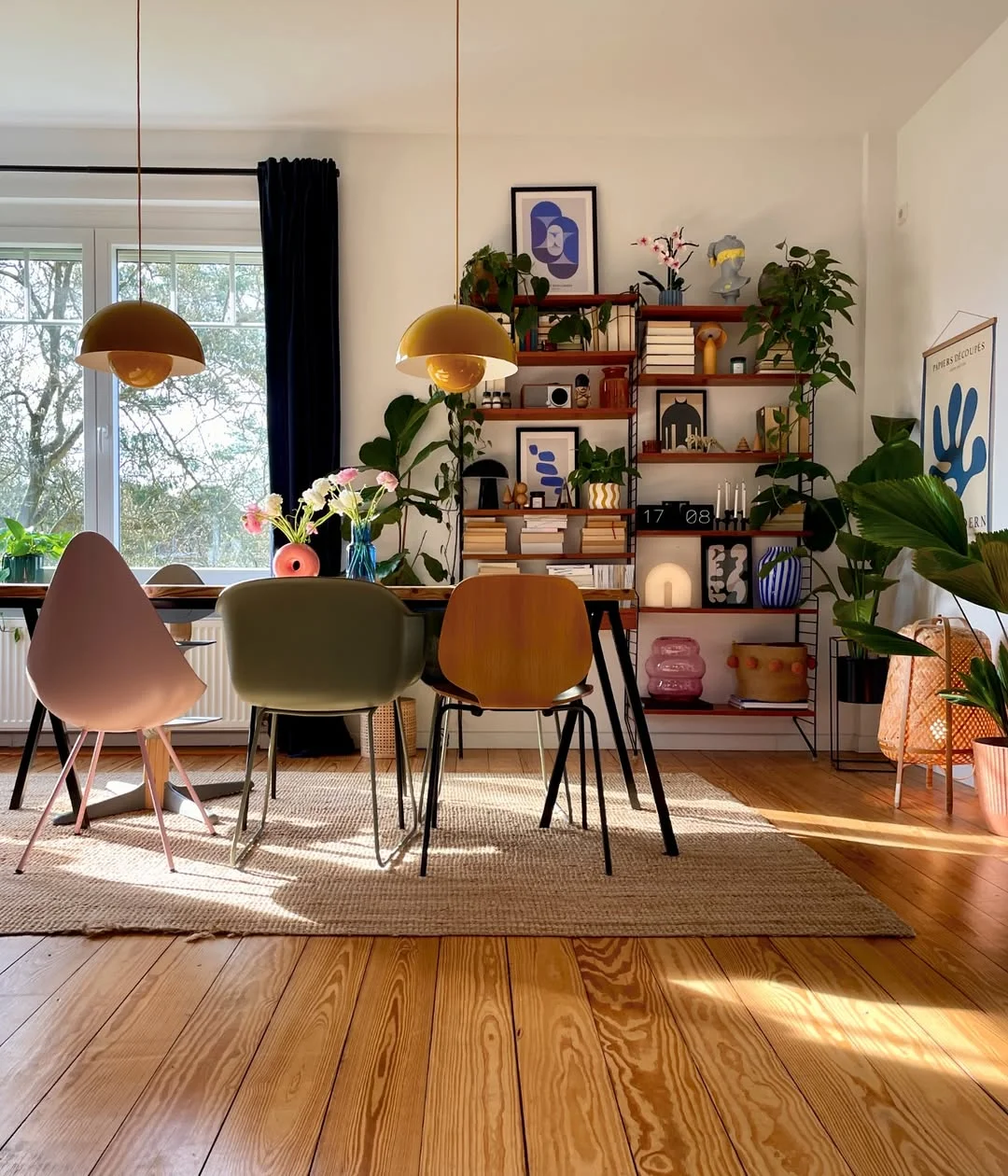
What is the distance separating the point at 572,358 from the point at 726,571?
128 centimetres

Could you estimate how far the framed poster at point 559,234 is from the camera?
4.86 m

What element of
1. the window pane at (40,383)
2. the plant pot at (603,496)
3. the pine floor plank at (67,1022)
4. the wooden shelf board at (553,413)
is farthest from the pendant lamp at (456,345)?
the window pane at (40,383)

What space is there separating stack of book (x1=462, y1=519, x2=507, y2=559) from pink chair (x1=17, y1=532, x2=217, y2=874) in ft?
7.10

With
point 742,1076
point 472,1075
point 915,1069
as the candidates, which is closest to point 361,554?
point 472,1075

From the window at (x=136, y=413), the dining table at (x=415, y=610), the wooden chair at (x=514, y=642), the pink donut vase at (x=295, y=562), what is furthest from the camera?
the window at (x=136, y=413)

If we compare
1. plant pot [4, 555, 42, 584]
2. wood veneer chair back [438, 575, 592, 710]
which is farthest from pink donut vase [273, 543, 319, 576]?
plant pot [4, 555, 42, 584]

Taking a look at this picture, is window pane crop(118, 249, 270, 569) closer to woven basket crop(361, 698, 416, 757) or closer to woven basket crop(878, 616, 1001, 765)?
woven basket crop(361, 698, 416, 757)

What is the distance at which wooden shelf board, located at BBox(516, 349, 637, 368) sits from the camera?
4.71m

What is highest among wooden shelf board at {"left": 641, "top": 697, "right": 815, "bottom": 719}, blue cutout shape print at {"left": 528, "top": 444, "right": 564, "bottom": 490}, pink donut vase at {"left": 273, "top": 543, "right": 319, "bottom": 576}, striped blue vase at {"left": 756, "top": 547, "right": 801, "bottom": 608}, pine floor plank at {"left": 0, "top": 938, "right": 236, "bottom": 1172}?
blue cutout shape print at {"left": 528, "top": 444, "right": 564, "bottom": 490}

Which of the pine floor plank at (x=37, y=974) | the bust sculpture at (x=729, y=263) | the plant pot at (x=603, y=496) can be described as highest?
the bust sculpture at (x=729, y=263)

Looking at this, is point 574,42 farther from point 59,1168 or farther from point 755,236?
point 59,1168

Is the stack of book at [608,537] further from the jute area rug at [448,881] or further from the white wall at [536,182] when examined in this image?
the jute area rug at [448,881]

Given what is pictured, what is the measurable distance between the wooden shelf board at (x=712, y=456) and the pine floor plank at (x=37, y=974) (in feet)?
11.2

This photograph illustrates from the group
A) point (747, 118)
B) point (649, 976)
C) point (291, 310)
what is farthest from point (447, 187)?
point (649, 976)
